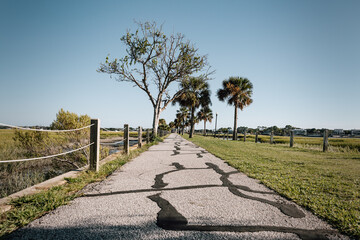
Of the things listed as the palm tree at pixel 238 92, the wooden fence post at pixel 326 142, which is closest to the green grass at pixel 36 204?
the wooden fence post at pixel 326 142

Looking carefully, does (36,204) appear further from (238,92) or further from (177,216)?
(238,92)

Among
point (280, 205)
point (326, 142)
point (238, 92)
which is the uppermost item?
point (238, 92)

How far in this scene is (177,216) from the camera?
7.10 feet

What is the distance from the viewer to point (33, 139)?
7.74m

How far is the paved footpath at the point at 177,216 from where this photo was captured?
1777 millimetres

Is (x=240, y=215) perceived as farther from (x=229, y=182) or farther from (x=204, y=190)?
(x=229, y=182)

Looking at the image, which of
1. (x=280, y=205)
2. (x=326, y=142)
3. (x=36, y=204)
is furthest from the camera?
(x=326, y=142)

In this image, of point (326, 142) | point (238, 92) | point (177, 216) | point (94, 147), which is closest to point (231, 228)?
point (177, 216)

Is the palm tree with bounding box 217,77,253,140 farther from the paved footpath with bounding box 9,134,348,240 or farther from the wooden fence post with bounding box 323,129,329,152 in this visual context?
the paved footpath with bounding box 9,134,348,240

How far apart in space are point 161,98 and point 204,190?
14040 millimetres

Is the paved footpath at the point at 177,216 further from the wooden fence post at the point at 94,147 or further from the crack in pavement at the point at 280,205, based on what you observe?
the wooden fence post at the point at 94,147

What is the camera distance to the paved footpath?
178 centimetres

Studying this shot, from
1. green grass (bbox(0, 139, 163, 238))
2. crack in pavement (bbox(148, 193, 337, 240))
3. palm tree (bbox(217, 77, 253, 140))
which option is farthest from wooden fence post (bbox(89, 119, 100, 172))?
palm tree (bbox(217, 77, 253, 140))

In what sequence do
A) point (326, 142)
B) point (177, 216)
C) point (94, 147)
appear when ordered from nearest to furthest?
point (177, 216) < point (94, 147) < point (326, 142)
